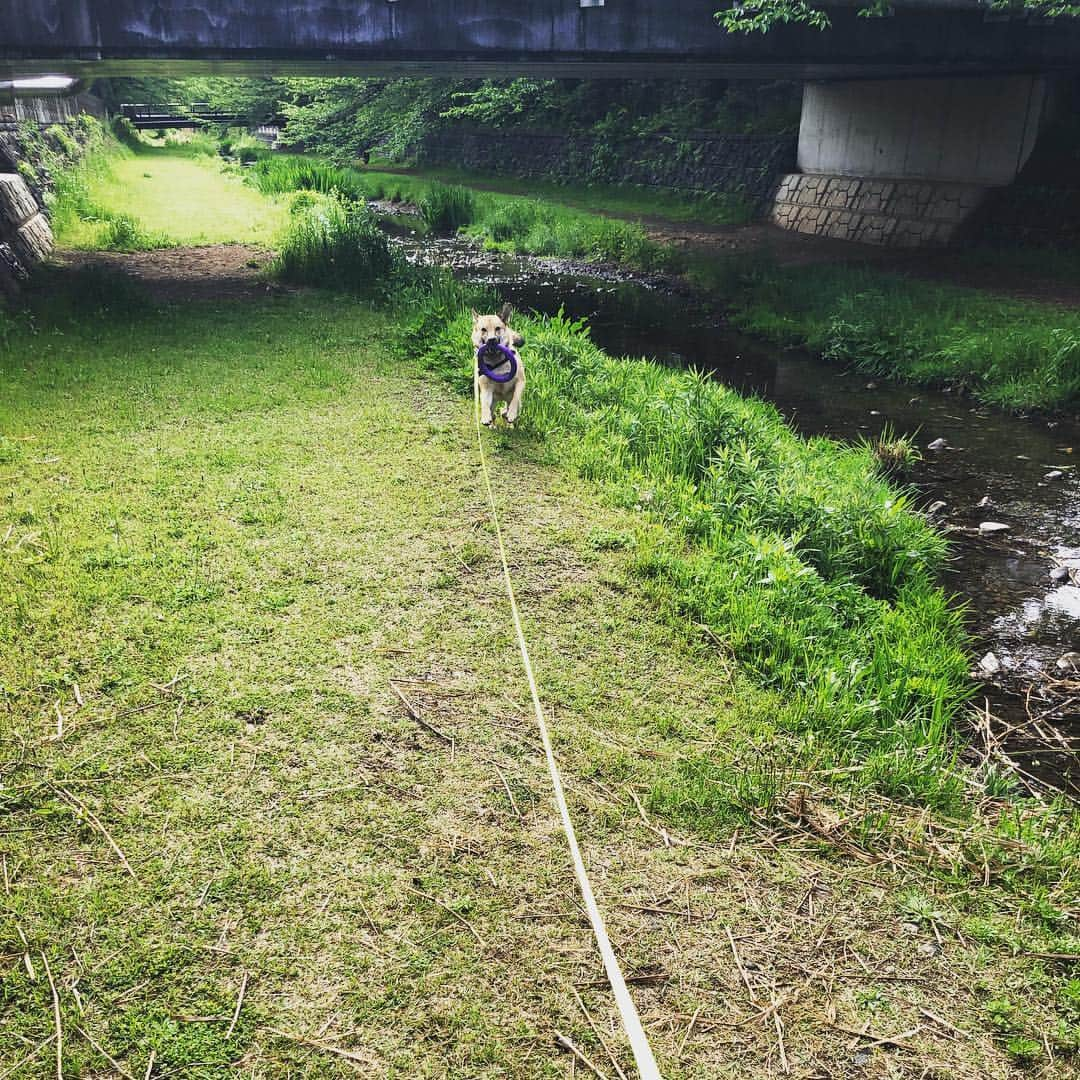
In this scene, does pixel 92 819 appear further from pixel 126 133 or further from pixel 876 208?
pixel 126 133

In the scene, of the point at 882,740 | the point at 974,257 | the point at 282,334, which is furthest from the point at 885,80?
the point at 882,740

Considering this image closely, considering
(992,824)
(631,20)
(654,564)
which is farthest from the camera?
(631,20)

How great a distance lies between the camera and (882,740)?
412 cm

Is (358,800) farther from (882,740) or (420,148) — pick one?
(420,148)

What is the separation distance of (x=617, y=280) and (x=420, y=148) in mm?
25476

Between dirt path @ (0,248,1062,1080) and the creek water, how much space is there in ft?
6.11

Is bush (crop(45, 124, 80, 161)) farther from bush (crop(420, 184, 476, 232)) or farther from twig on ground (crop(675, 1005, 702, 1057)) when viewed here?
twig on ground (crop(675, 1005, 702, 1057))

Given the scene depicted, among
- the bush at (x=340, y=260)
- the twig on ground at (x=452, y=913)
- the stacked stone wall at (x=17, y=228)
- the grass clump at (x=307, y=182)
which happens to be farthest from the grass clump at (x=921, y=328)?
the grass clump at (x=307, y=182)

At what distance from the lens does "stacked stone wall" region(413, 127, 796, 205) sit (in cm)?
2472

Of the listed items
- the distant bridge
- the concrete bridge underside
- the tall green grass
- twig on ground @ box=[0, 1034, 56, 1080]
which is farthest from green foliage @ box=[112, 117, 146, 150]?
twig on ground @ box=[0, 1034, 56, 1080]

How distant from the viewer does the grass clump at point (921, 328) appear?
10.7 metres

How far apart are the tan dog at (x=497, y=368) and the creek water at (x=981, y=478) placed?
3821 millimetres

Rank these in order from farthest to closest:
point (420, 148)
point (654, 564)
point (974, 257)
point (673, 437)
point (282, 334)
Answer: point (420, 148)
point (974, 257)
point (282, 334)
point (673, 437)
point (654, 564)

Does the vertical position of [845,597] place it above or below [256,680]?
below
